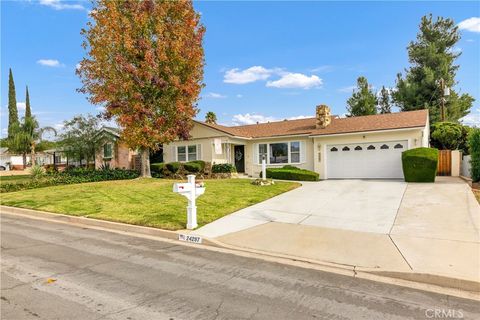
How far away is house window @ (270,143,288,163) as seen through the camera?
22516mm

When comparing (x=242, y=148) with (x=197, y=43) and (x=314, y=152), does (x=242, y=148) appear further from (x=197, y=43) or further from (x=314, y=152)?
(x=197, y=43)

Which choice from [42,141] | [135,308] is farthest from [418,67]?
[42,141]

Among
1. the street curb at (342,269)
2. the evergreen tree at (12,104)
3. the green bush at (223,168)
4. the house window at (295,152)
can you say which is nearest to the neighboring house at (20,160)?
the evergreen tree at (12,104)

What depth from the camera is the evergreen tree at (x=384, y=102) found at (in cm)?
3800

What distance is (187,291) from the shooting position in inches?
179

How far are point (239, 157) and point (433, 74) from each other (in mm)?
21591

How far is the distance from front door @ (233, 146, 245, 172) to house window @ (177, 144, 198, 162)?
→ 3257mm

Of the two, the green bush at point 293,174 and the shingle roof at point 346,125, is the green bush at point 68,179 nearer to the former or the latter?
the shingle roof at point 346,125

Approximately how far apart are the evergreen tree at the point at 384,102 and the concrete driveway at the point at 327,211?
27259 mm

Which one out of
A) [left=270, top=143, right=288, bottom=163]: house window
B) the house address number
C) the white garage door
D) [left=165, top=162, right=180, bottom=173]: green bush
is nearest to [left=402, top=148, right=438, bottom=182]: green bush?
the white garage door

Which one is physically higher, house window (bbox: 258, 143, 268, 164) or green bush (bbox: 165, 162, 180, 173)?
house window (bbox: 258, 143, 268, 164)

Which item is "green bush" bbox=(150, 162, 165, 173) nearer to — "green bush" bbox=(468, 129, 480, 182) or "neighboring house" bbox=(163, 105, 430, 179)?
"neighboring house" bbox=(163, 105, 430, 179)

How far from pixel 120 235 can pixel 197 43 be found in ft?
49.8

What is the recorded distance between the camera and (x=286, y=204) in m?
11.3
